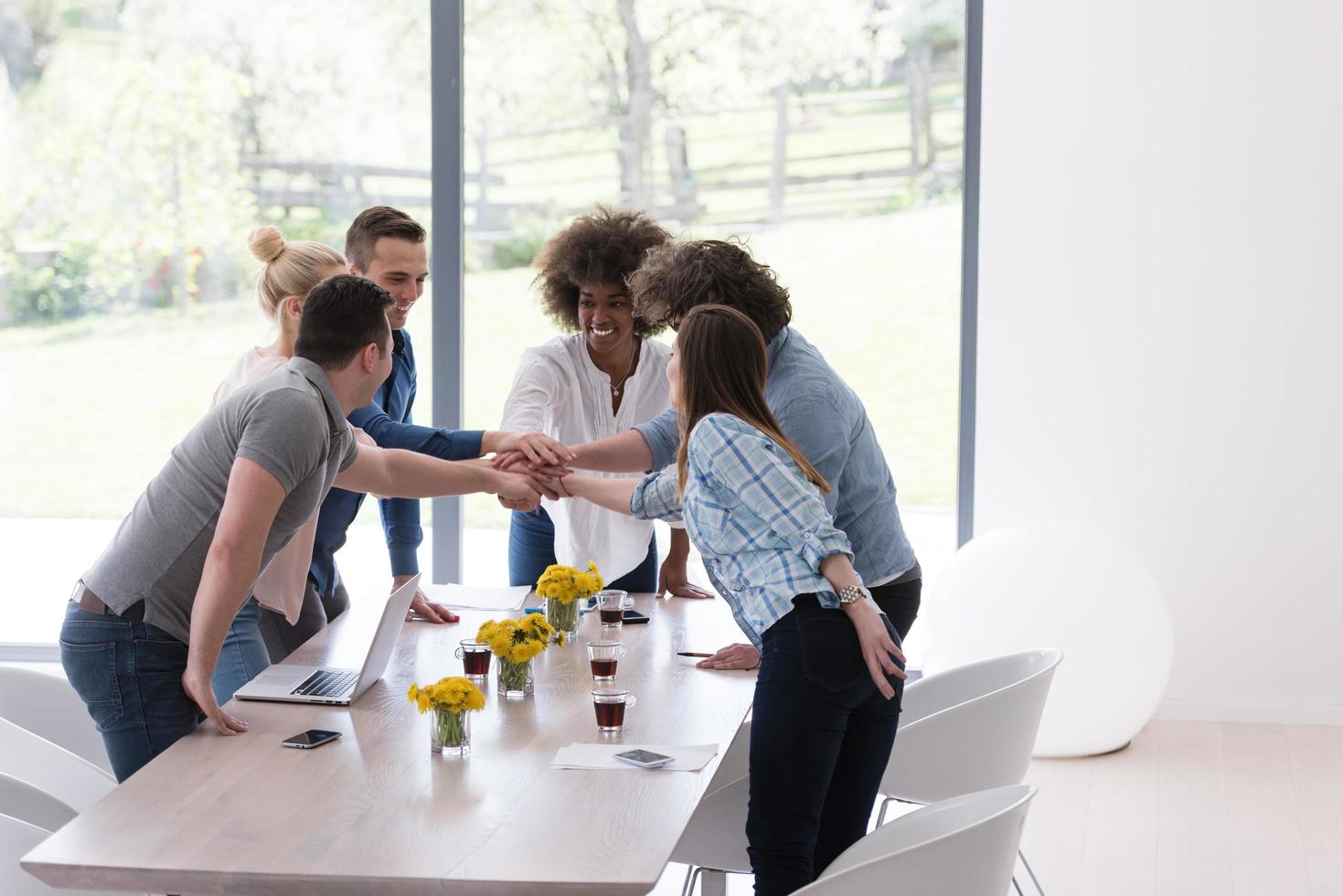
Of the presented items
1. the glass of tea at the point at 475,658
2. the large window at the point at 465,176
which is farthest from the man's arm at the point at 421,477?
the large window at the point at 465,176

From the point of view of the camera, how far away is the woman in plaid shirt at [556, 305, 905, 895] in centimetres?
220

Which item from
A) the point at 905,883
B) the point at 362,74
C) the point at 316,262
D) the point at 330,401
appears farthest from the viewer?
the point at 362,74

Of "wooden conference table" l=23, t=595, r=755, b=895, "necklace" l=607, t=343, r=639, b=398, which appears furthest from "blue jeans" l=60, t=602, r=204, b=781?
"necklace" l=607, t=343, r=639, b=398

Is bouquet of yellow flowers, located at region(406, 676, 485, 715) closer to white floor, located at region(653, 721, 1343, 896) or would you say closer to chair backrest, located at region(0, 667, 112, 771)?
chair backrest, located at region(0, 667, 112, 771)

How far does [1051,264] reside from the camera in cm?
478

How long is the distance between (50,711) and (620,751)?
56.4 inches

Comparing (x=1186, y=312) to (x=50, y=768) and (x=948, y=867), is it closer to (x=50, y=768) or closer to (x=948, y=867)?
(x=948, y=867)

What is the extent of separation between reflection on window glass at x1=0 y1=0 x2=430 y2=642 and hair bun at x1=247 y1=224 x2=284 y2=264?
2.20m

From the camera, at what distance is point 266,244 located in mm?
3000

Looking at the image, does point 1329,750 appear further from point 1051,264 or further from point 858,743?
point 858,743

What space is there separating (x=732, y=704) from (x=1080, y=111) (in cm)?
302

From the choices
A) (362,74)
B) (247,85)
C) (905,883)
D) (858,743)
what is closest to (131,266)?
(247,85)

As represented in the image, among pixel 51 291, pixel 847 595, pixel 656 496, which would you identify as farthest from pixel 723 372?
pixel 51 291

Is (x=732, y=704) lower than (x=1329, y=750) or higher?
higher
